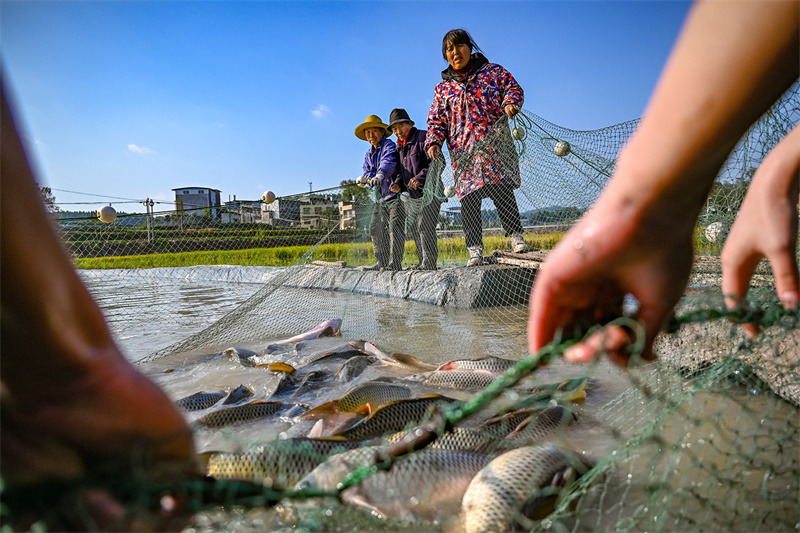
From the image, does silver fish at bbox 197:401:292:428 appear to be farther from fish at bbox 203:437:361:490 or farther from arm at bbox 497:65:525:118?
arm at bbox 497:65:525:118

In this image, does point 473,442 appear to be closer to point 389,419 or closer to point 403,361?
point 389,419

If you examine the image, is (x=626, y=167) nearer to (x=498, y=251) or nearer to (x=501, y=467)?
(x=501, y=467)

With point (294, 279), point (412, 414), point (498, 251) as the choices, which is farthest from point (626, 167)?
point (294, 279)

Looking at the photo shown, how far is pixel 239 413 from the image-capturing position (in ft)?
8.13

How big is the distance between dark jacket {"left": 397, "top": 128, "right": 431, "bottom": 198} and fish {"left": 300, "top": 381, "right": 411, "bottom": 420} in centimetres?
516

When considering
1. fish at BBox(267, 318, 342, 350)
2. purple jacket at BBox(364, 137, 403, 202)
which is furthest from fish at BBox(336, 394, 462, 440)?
purple jacket at BBox(364, 137, 403, 202)

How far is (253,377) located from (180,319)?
10.7 ft

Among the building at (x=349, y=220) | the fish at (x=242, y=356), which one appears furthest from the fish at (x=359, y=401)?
the building at (x=349, y=220)

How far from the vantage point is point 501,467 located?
4.79 ft

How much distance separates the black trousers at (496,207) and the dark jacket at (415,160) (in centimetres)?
141

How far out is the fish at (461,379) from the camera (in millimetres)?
2771

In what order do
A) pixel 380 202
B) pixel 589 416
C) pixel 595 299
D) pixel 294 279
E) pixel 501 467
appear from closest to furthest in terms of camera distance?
pixel 595 299
pixel 501 467
pixel 589 416
pixel 294 279
pixel 380 202

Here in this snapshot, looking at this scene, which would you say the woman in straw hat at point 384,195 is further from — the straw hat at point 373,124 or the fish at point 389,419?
the fish at point 389,419

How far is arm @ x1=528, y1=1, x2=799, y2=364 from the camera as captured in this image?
0.63 metres
